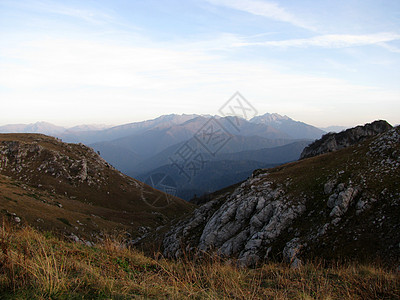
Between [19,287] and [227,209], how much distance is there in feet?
77.9

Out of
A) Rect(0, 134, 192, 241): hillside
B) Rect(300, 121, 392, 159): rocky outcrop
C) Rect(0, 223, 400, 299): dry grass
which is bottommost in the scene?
Rect(0, 134, 192, 241): hillside

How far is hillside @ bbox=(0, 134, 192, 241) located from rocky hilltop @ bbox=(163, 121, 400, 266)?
1015 inches

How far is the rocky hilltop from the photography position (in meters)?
16.7

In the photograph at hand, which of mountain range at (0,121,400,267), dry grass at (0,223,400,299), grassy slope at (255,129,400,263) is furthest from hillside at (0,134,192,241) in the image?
dry grass at (0,223,400,299)

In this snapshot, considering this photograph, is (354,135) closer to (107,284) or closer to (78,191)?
(78,191)

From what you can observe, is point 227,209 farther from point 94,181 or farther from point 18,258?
point 94,181

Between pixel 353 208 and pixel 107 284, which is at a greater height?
pixel 107 284

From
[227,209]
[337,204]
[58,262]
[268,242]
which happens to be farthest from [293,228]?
[58,262]

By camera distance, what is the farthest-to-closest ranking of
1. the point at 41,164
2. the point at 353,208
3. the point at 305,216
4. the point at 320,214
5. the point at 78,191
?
→ the point at 41,164 → the point at 78,191 → the point at 305,216 → the point at 320,214 → the point at 353,208

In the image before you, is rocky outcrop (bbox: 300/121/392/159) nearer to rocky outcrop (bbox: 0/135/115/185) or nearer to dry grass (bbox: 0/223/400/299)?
rocky outcrop (bbox: 0/135/115/185)

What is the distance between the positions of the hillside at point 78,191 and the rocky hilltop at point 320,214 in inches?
1015

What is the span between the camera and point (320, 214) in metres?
20.4

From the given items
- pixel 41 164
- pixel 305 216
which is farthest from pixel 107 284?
pixel 41 164

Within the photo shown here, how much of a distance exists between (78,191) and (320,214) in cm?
6890
